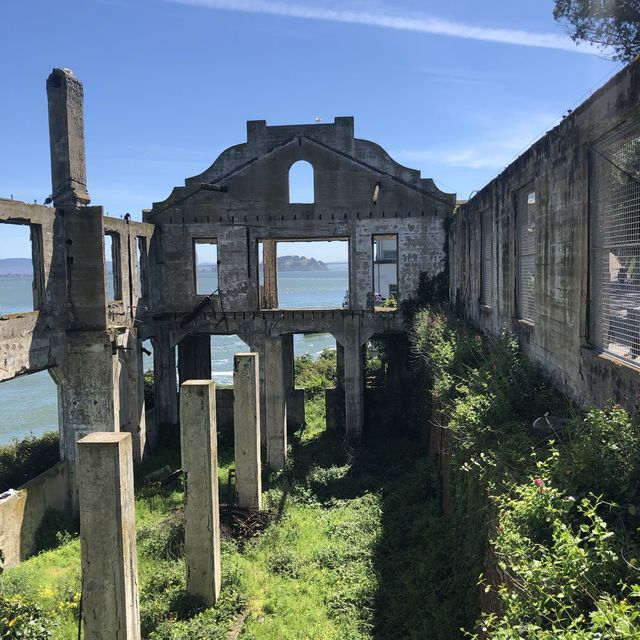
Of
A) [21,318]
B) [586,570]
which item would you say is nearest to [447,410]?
[586,570]

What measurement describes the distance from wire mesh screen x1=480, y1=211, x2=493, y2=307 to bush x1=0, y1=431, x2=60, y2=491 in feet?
37.5

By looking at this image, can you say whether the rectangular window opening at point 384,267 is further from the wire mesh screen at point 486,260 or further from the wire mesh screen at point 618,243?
the wire mesh screen at point 618,243

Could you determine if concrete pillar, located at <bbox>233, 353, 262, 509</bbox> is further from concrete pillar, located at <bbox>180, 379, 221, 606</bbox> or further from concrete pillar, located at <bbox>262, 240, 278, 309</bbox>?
concrete pillar, located at <bbox>262, 240, 278, 309</bbox>

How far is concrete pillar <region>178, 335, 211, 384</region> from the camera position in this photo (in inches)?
811

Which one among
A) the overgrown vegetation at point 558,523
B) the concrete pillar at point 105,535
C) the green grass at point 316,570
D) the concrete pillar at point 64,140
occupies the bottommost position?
the green grass at point 316,570

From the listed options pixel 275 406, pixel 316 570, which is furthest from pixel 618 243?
pixel 275 406

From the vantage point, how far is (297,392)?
19828mm

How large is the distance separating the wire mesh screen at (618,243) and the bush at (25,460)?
526 inches

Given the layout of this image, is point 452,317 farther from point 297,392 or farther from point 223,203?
point 223,203

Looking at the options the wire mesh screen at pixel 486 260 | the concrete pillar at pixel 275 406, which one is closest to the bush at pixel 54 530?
the concrete pillar at pixel 275 406

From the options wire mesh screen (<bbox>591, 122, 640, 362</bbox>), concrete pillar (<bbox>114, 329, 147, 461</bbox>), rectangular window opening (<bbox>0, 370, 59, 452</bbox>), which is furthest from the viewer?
rectangular window opening (<bbox>0, 370, 59, 452</bbox>)

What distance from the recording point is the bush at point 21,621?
6.93 metres

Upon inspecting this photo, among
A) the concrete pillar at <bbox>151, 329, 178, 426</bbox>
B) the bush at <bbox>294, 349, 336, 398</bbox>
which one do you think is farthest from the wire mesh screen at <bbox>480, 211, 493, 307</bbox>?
the bush at <bbox>294, 349, 336, 398</bbox>

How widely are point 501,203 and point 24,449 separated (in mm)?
13047
